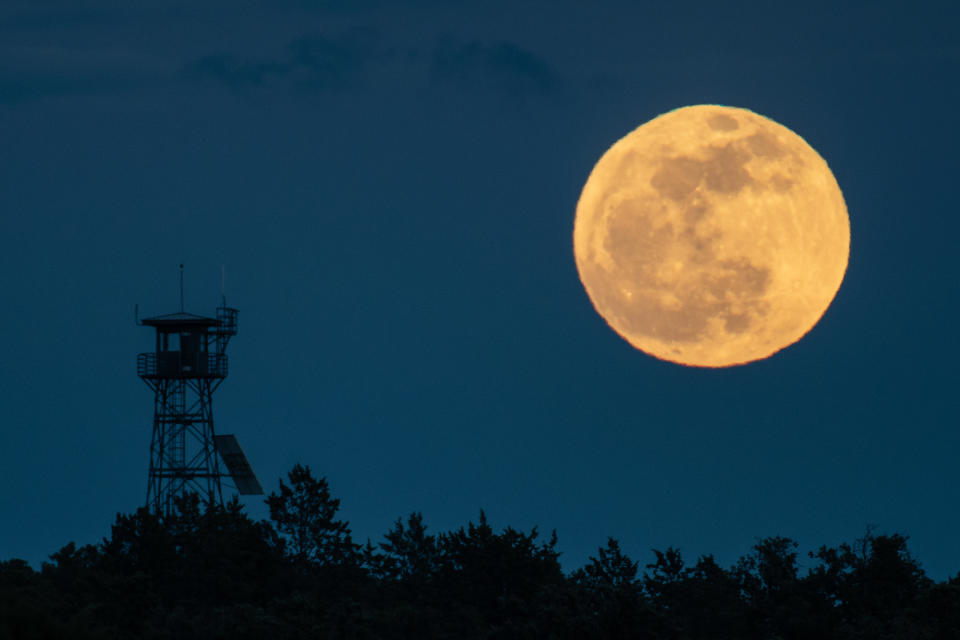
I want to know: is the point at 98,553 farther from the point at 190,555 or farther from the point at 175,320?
the point at 175,320

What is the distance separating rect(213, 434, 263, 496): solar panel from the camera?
94.9m

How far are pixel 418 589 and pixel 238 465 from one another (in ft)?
50.3

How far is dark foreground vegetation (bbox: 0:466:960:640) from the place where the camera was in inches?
2933

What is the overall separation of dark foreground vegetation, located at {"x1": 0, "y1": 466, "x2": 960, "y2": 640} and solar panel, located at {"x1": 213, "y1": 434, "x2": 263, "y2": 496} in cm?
191

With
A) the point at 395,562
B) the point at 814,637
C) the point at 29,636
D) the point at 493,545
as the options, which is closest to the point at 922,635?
the point at 814,637

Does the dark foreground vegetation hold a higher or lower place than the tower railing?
lower

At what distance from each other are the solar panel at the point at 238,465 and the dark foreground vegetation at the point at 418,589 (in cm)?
191

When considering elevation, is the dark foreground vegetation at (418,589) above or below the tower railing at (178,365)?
below

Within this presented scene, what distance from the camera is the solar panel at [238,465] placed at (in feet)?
311

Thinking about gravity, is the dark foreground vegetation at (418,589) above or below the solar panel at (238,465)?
below

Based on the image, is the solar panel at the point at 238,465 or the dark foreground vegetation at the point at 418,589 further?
the solar panel at the point at 238,465

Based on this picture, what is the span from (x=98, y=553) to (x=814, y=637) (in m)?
45.4

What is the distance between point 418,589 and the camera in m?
90.0

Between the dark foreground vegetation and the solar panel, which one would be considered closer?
the dark foreground vegetation
